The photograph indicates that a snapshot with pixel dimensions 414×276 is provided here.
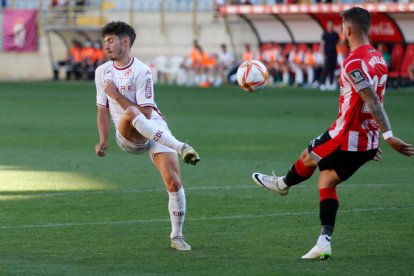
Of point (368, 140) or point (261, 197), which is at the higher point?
point (368, 140)

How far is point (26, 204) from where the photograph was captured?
11.8 meters

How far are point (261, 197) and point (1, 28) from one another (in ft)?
139

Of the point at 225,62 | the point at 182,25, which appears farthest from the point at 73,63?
the point at 225,62

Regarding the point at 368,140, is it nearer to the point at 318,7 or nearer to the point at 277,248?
the point at 277,248

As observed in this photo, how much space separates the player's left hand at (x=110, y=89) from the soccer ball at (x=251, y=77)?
1594 millimetres

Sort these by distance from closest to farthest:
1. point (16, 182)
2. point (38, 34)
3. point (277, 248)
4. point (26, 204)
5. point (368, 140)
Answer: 1. point (368, 140)
2. point (277, 248)
3. point (26, 204)
4. point (16, 182)
5. point (38, 34)

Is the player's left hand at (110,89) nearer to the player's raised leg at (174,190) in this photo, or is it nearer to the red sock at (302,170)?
the player's raised leg at (174,190)

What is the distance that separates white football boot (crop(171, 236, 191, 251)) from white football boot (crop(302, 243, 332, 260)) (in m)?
1.12

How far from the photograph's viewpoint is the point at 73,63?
50156mm

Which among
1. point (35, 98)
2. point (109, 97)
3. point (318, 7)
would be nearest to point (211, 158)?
point (109, 97)

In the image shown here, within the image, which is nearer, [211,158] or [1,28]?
[211,158]

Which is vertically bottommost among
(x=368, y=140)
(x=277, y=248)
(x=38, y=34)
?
(x=38, y=34)

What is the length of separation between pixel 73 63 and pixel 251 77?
133ft

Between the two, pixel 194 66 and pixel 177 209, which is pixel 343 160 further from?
pixel 194 66
